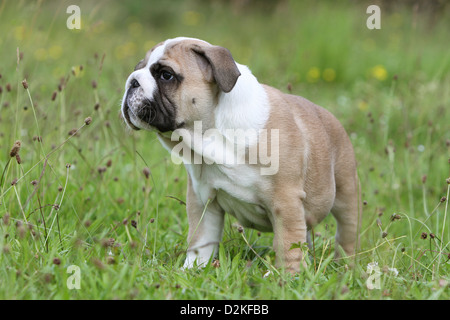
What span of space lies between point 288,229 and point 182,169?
1957mm

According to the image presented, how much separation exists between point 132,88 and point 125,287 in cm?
103

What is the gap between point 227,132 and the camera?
3.19 m

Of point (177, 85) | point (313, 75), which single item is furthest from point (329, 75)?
point (177, 85)

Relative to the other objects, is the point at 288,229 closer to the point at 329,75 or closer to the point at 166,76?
the point at 166,76

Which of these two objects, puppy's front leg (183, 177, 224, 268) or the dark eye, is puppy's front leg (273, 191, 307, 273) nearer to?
puppy's front leg (183, 177, 224, 268)

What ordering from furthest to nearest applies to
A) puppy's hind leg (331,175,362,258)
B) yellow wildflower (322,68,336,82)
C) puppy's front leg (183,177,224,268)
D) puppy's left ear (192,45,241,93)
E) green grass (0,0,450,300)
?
yellow wildflower (322,68,336,82) < puppy's hind leg (331,175,362,258) < puppy's front leg (183,177,224,268) < puppy's left ear (192,45,241,93) < green grass (0,0,450,300)

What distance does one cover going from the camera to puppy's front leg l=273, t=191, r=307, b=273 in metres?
3.22

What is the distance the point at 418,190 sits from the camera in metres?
5.24

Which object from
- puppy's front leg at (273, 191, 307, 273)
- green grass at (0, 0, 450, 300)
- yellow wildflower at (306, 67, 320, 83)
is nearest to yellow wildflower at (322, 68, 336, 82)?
green grass at (0, 0, 450, 300)

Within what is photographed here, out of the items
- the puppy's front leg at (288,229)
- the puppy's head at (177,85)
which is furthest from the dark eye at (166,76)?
the puppy's front leg at (288,229)

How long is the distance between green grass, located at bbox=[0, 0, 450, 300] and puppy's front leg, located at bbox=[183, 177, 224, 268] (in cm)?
11

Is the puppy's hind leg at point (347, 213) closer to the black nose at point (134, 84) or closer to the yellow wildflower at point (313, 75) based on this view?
the black nose at point (134, 84)
